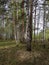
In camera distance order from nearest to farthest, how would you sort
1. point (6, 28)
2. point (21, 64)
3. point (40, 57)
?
point (21, 64)
point (40, 57)
point (6, 28)

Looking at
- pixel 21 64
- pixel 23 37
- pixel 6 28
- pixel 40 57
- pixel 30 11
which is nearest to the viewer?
pixel 21 64

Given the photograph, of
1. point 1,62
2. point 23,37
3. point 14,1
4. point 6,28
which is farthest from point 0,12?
point 6,28

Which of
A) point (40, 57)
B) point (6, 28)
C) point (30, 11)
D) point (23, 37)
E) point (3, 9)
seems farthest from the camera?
point (6, 28)

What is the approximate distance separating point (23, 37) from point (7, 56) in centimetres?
546

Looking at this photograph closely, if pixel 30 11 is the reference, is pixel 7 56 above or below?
below

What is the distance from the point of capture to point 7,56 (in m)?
12.9

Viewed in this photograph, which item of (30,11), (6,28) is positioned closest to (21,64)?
(30,11)

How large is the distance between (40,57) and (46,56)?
0.70m

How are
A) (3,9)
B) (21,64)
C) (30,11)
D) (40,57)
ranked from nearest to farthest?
(21,64)
(40,57)
(30,11)
(3,9)

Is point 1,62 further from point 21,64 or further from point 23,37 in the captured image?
point 23,37

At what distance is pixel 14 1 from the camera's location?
1811 centimetres

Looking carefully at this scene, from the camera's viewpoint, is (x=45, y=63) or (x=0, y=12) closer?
(x=45, y=63)

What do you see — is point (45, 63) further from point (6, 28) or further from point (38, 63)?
point (6, 28)

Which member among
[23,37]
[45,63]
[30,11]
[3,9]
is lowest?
[45,63]
